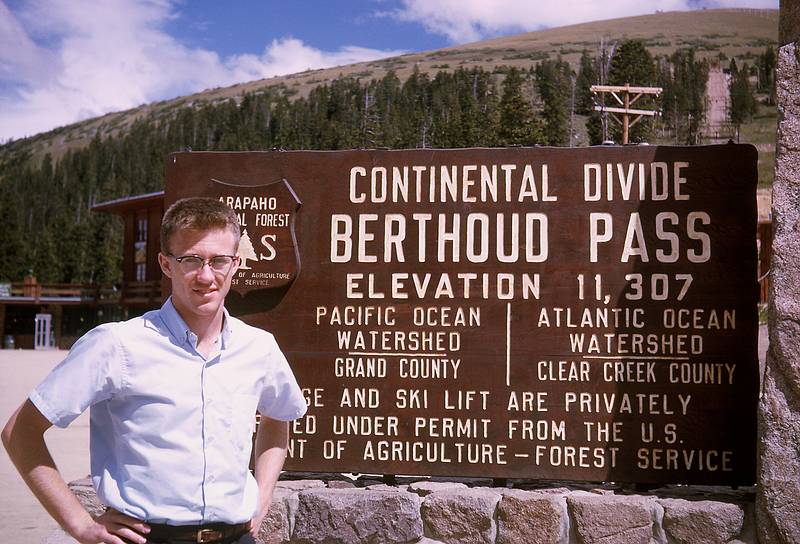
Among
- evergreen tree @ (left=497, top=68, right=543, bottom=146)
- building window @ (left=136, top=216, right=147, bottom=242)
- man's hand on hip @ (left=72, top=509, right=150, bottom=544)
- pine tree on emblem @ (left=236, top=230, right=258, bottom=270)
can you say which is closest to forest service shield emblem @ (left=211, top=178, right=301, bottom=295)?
pine tree on emblem @ (left=236, top=230, right=258, bottom=270)

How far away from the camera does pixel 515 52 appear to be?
160875 millimetres

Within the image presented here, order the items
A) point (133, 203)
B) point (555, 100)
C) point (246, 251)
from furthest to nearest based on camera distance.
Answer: point (555, 100) < point (133, 203) < point (246, 251)

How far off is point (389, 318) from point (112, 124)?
631 feet

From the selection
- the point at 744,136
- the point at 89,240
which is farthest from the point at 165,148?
the point at 744,136

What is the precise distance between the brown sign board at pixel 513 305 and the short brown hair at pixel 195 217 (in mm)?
2464

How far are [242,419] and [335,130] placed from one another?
94.3 metres

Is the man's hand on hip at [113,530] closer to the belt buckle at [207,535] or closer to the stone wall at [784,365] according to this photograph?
the belt buckle at [207,535]

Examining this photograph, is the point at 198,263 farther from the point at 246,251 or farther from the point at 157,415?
the point at 246,251

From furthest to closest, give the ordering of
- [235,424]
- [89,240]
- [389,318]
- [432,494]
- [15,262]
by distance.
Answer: [89,240], [15,262], [389,318], [432,494], [235,424]

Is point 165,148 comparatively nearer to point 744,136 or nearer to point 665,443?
point 744,136

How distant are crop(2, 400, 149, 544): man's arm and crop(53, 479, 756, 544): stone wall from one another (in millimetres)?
2329

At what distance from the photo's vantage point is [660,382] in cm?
450

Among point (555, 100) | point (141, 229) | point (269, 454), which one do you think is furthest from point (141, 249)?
point (555, 100)

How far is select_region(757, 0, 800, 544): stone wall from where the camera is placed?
3.87m
